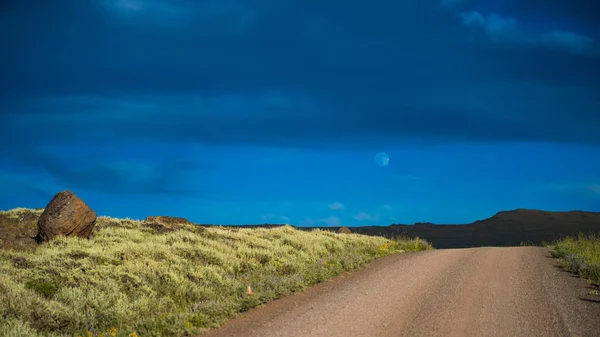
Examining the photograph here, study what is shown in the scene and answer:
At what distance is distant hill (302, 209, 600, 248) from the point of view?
5809 centimetres

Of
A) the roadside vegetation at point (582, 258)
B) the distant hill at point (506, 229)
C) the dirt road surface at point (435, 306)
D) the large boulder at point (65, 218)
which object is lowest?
the dirt road surface at point (435, 306)

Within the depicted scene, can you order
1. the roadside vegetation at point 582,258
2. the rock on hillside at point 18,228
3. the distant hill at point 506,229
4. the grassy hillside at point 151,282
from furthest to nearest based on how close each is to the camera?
the distant hill at point 506,229, the rock on hillside at point 18,228, the roadside vegetation at point 582,258, the grassy hillside at point 151,282

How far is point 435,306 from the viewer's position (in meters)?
10.8

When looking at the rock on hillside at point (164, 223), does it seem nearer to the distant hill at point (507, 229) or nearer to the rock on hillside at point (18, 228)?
the rock on hillside at point (18, 228)

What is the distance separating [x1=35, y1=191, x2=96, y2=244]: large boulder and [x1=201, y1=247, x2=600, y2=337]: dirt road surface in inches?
591

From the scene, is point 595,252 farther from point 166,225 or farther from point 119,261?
point 166,225

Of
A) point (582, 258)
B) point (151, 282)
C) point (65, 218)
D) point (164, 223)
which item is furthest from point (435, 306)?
point (164, 223)

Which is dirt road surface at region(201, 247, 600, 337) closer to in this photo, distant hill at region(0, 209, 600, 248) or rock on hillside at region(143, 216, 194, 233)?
rock on hillside at region(143, 216, 194, 233)

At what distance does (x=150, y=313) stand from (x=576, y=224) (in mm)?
70424

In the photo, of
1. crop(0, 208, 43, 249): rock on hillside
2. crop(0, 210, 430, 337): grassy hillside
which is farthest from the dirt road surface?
crop(0, 208, 43, 249): rock on hillside

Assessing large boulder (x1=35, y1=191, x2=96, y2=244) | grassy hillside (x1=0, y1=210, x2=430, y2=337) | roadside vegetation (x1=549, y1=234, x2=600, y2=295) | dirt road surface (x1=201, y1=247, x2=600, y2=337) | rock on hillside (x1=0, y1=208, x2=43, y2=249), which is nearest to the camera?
dirt road surface (x1=201, y1=247, x2=600, y2=337)

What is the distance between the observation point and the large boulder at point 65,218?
22.8m

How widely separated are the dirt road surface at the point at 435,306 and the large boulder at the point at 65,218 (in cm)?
1501

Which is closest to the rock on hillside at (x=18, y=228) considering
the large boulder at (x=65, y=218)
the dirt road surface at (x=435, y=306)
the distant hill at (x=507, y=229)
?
the large boulder at (x=65, y=218)
